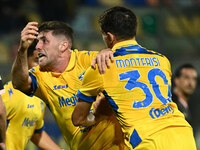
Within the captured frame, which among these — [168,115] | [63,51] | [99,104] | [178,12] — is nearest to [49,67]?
[63,51]

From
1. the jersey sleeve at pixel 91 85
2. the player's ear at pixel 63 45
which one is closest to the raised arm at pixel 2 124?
the jersey sleeve at pixel 91 85

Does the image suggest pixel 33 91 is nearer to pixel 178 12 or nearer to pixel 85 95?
pixel 85 95

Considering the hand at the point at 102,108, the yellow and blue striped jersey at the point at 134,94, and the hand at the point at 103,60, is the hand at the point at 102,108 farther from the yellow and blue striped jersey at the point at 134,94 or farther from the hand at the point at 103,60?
the hand at the point at 103,60

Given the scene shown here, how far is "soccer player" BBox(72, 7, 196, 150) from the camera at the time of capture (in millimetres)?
3080

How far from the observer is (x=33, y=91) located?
12.4 feet

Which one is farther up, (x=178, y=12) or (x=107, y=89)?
(x=107, y=89)

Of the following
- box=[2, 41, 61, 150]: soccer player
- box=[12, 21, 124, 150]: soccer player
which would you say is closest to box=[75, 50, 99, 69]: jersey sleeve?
box=[12, 21, 124, 150]: soccer player

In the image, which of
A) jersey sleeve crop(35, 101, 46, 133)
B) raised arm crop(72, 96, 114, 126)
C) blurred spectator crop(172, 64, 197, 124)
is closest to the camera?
raised arm crop(72, 96, 114, 126)

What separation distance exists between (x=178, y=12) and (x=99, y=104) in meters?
7.50

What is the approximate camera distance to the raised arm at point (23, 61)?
3400mm

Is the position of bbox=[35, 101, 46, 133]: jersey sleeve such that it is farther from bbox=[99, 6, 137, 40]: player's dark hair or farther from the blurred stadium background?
the blurred stadium background

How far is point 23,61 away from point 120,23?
2.95ft

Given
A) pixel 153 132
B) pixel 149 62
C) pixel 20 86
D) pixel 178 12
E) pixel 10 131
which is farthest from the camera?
pixel 178 12

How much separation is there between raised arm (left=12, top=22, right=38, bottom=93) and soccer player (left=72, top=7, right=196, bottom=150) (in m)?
0.59
